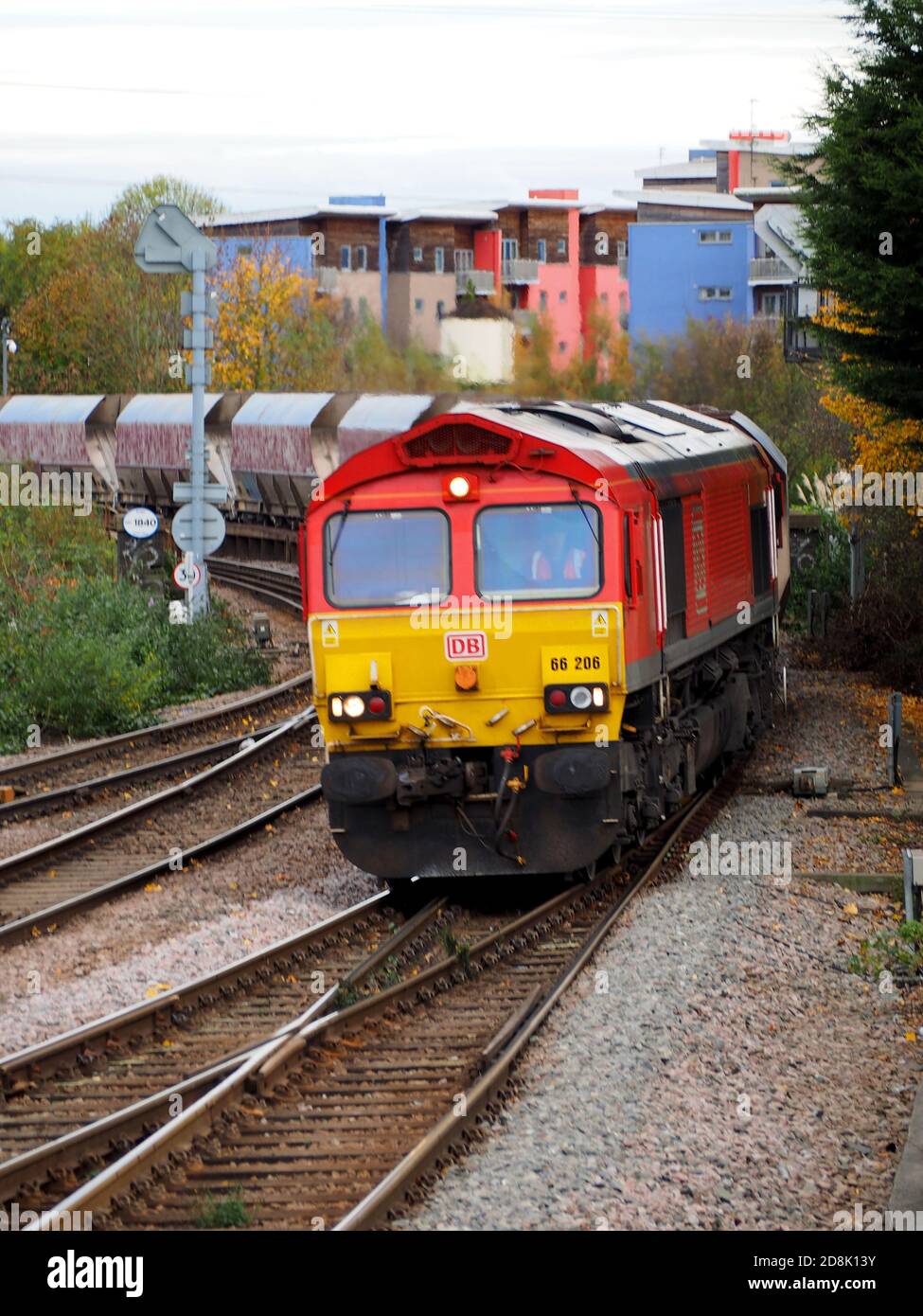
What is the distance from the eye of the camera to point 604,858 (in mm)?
13469

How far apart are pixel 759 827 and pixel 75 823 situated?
588cm

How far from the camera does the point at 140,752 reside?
19.7m

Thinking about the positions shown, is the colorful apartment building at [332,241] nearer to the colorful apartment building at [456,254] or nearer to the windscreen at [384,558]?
the colorful apartment building at [456,254]

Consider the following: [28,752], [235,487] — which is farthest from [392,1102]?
[235,487]

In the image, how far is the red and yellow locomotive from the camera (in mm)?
11797

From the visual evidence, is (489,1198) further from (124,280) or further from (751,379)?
(124,280)

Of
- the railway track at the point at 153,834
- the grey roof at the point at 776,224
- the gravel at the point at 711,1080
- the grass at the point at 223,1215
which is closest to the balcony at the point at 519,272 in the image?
the grey roof at the point at 776,224

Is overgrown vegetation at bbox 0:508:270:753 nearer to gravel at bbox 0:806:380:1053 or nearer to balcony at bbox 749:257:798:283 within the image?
gravel at bbox 0:806:380:1053

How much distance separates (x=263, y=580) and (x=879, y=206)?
20.5m

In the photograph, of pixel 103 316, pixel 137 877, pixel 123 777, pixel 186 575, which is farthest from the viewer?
pixel 103 316

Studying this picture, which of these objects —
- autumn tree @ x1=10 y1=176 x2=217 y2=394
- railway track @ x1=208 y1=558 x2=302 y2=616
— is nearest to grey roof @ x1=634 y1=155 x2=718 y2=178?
autumn tree @ x1=10 y1=176 x2=217 y2=394

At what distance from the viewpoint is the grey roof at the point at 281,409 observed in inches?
1555

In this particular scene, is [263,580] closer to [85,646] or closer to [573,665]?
[85,646]

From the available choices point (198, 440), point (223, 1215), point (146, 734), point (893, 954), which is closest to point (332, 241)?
point (198, 440)
